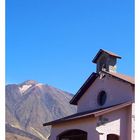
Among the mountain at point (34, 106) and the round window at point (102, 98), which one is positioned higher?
the mountain at point (34, 106)

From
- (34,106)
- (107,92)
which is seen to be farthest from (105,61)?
(34,106)

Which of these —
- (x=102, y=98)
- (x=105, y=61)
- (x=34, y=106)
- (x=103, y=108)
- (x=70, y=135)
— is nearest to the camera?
(x=103, y=108)

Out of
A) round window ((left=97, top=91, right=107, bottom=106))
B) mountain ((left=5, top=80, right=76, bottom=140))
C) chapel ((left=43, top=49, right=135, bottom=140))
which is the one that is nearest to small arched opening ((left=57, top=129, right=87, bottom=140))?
chapel ((left=43, top=49, right=135, bottom=140))

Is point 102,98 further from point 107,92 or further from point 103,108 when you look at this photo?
point 103,108

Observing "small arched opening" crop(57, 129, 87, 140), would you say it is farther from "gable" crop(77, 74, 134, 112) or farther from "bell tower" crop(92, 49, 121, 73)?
"bell tower" crop(92, 49, 121, 73)

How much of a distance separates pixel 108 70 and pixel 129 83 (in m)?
2.97

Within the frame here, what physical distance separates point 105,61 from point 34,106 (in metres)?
121

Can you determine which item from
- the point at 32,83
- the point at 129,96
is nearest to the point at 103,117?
the point at 129,96

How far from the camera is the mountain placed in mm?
123750

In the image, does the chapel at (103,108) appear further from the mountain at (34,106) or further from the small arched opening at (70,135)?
the mountain at (34,106)

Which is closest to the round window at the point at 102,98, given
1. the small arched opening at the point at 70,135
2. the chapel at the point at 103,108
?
the chapel at the point at 103,108

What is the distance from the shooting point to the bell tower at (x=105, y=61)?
20156 mm

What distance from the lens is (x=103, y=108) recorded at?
17531mm
